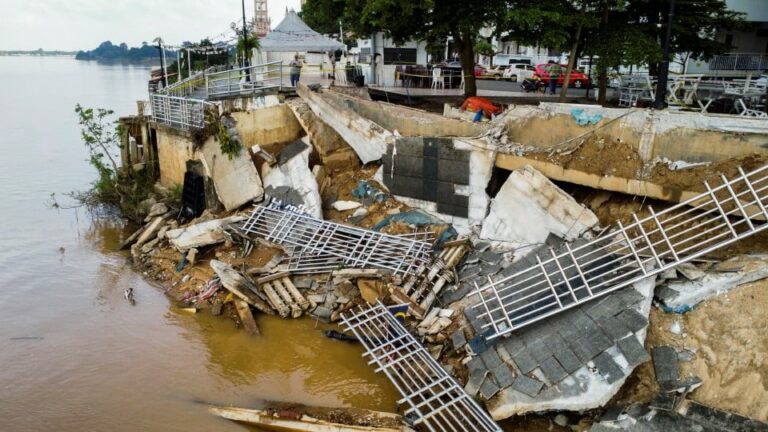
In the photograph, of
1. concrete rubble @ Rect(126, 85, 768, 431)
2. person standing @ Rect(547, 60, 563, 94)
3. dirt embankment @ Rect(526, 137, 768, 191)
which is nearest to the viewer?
concrete rubble @ Rect(126, 85, 768, 431)

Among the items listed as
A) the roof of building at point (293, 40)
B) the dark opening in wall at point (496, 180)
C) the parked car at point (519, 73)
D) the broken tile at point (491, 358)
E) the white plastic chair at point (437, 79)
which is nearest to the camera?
the broken tile at point (491, 358)

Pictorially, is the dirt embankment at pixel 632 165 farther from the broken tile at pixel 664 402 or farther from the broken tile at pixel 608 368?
the broken tile at pixel 664 402

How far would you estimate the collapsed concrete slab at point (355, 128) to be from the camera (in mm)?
12781

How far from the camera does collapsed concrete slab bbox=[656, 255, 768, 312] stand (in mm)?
7461

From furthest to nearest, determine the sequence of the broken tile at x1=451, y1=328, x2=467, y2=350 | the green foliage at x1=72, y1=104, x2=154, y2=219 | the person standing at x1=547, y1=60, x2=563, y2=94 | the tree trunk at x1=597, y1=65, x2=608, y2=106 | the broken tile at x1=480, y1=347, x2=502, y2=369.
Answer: the person standing at x1=547, y1=60, x2=563, y2=94 → the green foliage at x1=72, y1=104, x2=154, y2=219 → the tree trunk at x1=597, y1=65, x2=608, y2=106 → the broken tile at x1=451, y1=328, x2=467, y2=350 → the broken tile at x1=480, y1=347, x2=502, y2=369

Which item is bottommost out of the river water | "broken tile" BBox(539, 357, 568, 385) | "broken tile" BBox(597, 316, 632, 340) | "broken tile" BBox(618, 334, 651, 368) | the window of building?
the river water

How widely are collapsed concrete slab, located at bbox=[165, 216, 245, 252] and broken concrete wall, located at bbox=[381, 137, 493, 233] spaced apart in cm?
382

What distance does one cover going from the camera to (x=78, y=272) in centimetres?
1306

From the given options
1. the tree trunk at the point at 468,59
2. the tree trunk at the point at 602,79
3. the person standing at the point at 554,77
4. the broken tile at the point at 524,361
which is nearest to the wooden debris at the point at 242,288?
the broken tile at the point at 524,361

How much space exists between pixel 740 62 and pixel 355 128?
16927 mm

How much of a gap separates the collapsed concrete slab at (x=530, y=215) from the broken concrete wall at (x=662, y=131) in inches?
47.3

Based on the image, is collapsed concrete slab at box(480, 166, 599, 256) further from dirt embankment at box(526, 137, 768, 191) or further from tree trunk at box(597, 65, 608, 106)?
tree trunk at box(597, 65, 608, 106)

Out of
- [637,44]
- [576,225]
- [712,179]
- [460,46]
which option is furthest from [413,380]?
[460,46]

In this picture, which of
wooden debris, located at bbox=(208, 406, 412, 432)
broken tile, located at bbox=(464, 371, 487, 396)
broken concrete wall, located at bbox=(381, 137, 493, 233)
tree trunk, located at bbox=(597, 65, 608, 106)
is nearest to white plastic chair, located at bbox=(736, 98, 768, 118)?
tree trunk, located at bbox=(597, 65, 608, 106)
